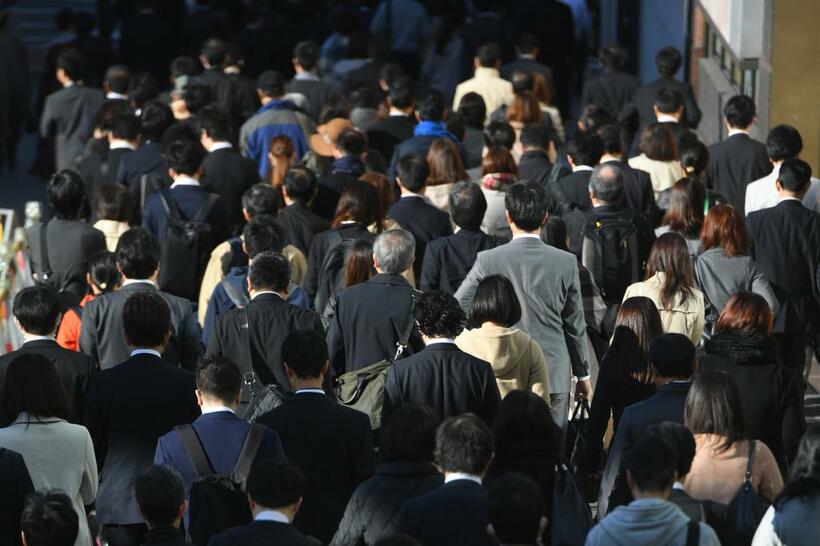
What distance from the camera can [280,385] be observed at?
830 centimetres

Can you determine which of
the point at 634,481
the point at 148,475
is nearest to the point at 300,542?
the point at 148,475

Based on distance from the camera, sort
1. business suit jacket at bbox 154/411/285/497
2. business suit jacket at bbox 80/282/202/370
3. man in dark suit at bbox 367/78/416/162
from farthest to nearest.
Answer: man in dark suit at bbox 367/78/416/162 → business suit jacket at bbox 80/282/202/370 → business suit jacket at bbox 154/411/285/497

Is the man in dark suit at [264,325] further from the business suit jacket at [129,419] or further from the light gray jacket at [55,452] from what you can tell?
the light gray jacket at [55,452]

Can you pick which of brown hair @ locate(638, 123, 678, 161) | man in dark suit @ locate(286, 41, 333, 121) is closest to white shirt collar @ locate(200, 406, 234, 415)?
brown hair @ locate(638, 123, 678, 161)

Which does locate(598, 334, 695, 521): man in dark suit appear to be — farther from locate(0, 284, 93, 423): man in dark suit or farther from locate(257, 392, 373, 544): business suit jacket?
locate(0, 284, 93, 423): man in dark suit

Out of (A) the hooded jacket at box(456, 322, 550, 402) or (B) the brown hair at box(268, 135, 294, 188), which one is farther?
(B) the brown hair at box(268, 135, 294, 188)

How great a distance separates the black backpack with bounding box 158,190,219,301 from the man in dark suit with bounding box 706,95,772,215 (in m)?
3.68

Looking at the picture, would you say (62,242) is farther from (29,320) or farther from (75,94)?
(75,94)

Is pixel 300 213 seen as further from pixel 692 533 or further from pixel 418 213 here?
pixel 692 533

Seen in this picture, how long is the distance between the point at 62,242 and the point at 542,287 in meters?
3.19

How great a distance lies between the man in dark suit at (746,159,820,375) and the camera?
981 centimetres

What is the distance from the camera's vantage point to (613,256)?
9703 millimetres

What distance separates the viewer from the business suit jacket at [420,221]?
33.7 feet

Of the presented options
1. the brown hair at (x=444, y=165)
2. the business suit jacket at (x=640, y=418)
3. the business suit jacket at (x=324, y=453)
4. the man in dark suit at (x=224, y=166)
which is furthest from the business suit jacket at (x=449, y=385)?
the man in dark suit at (x=224, y=166)
